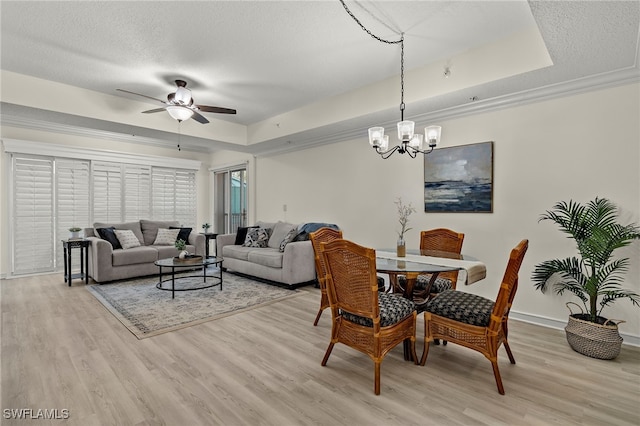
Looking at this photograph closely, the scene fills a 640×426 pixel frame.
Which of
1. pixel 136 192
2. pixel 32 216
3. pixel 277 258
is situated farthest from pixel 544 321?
pixel 32 216

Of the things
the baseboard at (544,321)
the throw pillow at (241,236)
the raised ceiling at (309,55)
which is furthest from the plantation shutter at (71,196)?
the baseboard at (544,321)

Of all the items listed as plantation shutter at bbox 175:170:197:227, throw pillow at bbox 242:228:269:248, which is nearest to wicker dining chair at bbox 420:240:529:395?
throw pillow at bbox 242:228:269:248

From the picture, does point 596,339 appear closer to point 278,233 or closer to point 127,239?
point 278,233

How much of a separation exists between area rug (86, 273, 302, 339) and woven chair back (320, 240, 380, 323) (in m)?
1.85

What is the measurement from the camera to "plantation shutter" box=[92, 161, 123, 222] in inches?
247

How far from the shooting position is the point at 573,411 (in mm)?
1875

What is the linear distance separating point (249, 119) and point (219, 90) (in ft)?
Result: 4.52

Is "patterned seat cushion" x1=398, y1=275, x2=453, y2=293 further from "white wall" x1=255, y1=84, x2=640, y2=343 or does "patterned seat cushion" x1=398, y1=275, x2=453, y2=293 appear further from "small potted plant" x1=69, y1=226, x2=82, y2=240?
"small potted plant" x1=69, y1=226, x2=82, y2=240

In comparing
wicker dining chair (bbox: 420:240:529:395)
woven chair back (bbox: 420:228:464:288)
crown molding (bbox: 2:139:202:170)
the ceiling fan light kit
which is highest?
the ceiling fan light kit

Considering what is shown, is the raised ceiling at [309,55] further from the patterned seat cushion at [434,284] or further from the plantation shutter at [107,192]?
the plantation shutter at [107,192]

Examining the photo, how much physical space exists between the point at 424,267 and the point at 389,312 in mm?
459

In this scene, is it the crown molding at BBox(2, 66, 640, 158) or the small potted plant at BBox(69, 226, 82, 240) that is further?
the small potted plant at BBox(69, 226, 82, 240)

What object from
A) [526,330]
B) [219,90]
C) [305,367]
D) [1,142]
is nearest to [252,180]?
[219,90]

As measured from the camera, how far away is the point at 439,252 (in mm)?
3189
